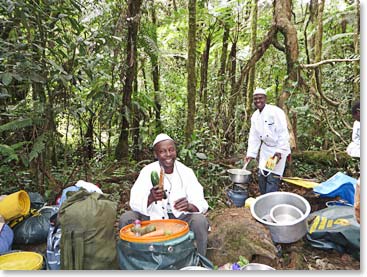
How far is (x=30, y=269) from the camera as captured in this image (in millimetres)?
2182

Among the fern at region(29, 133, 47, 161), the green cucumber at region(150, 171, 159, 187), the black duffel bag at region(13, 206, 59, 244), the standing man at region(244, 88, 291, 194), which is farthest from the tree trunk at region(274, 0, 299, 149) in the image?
the black duffel bag at region(13, 206, 59, 244)

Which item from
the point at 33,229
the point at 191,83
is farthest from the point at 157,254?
the point at 191,83

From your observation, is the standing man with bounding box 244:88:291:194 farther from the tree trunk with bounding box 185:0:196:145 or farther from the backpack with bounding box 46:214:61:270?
the backpack with bounding box 46:214:61:270

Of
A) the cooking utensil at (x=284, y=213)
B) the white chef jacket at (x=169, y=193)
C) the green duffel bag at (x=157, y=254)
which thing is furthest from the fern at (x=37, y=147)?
the cooking utensil at (x=284, y=213)

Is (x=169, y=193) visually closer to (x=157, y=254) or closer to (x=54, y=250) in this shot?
(x=157, y=254)

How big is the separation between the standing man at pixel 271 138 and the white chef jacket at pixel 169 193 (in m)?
1.35

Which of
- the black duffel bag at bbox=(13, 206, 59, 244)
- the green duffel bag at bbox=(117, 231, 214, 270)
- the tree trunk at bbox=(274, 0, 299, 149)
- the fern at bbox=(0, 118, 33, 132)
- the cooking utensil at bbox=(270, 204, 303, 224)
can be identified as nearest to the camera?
the green duffel bag at bbox=(117, 231, 214, 270)

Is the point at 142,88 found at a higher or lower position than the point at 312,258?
higher

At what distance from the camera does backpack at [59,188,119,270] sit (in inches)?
83.4

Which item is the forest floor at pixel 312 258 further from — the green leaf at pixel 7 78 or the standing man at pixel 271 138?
the green leaf at pixel 7 78

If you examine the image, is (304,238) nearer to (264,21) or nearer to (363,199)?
(363,199)

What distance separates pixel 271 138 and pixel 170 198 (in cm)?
154

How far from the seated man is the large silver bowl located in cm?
53

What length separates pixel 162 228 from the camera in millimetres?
2260
